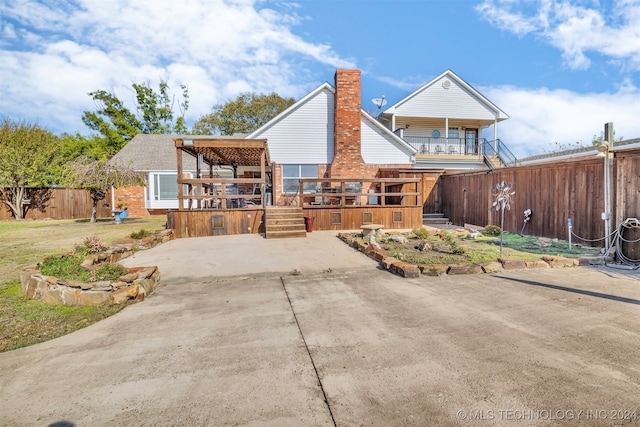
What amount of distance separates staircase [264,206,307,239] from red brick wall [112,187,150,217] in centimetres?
1376

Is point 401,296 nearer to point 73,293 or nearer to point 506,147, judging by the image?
point 73,293

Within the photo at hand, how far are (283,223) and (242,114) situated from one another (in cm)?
2647

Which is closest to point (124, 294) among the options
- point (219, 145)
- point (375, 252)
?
point (375, 252)

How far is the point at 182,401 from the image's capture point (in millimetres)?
2195

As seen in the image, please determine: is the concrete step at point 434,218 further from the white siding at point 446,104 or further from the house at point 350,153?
the white siding at point 446,104

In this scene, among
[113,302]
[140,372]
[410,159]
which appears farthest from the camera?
[410,159]

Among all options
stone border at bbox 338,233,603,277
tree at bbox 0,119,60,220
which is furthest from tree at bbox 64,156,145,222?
stone border at bbox 338,233,603,277

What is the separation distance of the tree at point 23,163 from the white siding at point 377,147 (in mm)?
20116

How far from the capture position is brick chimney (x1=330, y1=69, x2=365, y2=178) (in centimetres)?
1530

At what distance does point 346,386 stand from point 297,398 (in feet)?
1.23

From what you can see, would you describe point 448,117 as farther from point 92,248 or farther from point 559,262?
point 92,248

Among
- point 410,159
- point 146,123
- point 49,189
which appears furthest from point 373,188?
point 146,123

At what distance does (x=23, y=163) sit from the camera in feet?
63.9

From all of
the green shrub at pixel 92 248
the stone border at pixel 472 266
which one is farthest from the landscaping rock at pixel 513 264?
the green shrub at pixel 92 248
